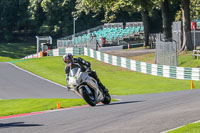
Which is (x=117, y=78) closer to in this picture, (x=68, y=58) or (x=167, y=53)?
(x=167, y=53)

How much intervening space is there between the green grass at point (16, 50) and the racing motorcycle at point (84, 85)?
182 feet

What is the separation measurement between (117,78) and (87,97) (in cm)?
1928

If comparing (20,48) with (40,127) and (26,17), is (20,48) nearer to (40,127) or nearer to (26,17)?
(26,17)

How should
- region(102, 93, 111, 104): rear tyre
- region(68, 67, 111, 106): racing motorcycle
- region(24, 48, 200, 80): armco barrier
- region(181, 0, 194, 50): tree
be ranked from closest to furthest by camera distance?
region(68, 67, 111, 106): racing motorcycle → region(102, 93, 111, 104): rear tyre → region(24, 48, 200, 80): armco barrier → region(181, 0, 194, 50): tree

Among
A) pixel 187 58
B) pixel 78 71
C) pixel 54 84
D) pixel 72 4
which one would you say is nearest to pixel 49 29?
pixel 72 4

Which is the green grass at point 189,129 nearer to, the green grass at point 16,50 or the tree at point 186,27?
the tree at point 186,27

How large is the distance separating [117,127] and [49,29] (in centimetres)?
6762

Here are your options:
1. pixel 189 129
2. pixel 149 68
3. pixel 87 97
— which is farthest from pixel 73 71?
pixel 149 68

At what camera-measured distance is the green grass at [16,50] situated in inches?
2749

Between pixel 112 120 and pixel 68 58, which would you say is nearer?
pixel 112 120

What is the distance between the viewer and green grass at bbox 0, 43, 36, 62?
69.8 meters

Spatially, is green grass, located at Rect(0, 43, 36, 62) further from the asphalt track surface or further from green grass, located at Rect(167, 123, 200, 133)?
green grass, located at Rect(167, 123, 200, 133)

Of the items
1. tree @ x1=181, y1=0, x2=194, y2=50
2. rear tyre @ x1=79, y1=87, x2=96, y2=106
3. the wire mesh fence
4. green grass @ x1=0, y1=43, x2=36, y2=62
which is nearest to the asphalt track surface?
rear tyre @ x1=79, y1=87, x2=96, y2=106

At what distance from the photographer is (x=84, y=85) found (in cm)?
1400
